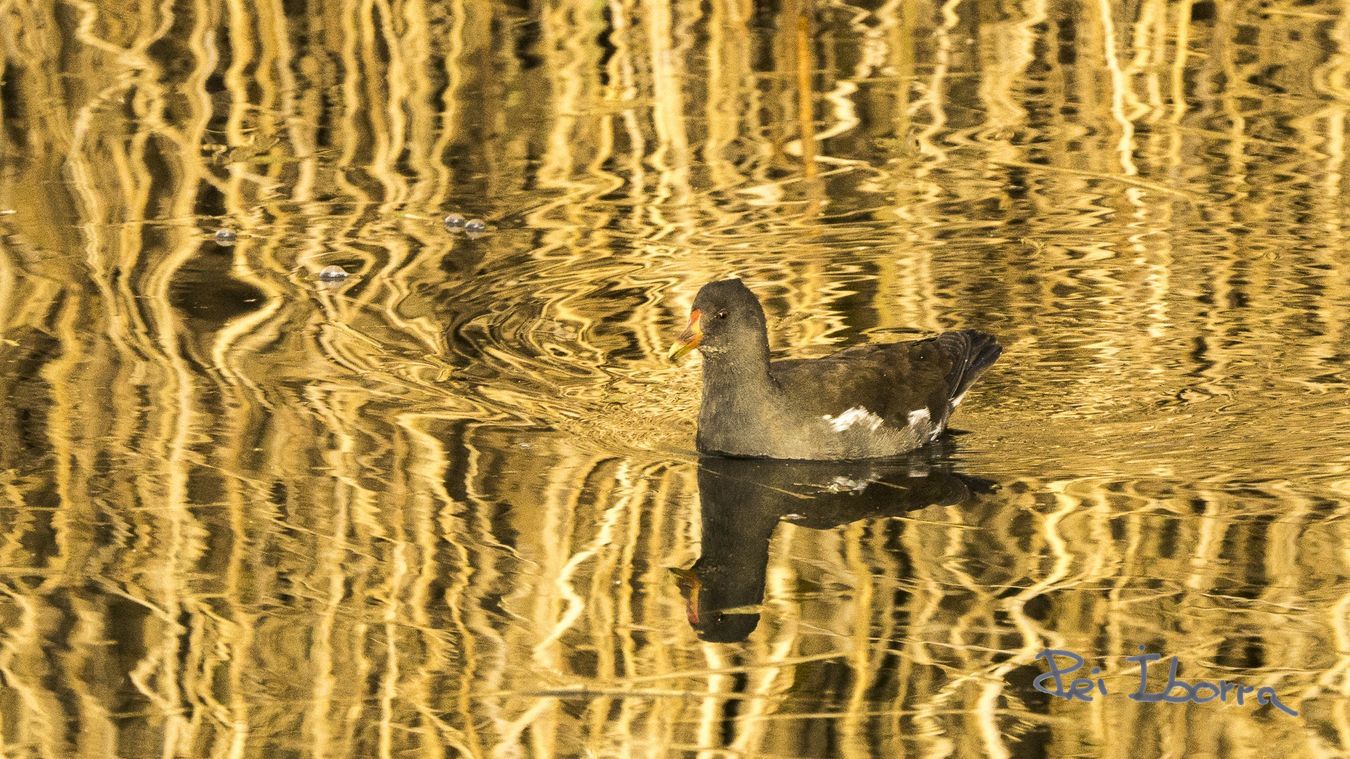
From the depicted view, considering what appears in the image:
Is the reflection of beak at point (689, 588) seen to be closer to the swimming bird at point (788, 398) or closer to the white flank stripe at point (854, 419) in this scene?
the swimming bird at point (788, 398)

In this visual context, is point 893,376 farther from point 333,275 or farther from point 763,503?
point 333,275

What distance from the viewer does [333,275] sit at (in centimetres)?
841

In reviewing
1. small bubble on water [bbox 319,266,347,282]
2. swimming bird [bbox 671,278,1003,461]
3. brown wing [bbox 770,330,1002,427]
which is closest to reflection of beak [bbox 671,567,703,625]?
swimming bird [bbox 671,278,1003,461]

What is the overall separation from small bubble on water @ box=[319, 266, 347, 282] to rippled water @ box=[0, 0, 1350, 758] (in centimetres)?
4

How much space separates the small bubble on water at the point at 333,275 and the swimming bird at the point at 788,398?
2087mm

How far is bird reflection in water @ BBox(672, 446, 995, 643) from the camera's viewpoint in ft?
18.6

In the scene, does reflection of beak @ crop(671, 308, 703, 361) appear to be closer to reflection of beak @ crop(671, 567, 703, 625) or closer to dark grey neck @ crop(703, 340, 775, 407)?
dark grey neck @ crop(703, 340, 775, 407)

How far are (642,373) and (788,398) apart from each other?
0.88 m
